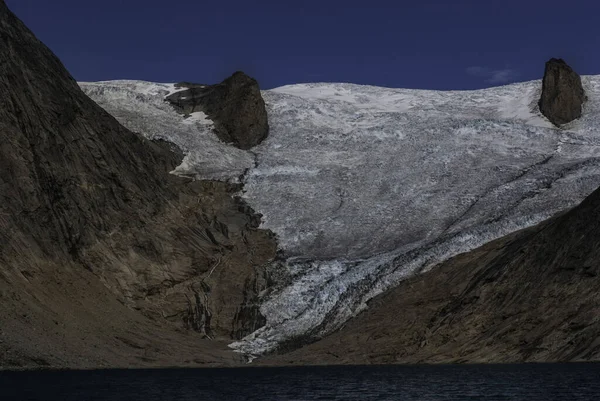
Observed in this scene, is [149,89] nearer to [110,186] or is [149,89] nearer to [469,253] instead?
[110,186]

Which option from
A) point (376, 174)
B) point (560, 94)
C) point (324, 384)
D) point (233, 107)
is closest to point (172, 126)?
point (233, 107)

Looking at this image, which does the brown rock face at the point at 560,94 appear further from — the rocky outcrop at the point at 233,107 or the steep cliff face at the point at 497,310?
the steep cliff face at the point at 497,310

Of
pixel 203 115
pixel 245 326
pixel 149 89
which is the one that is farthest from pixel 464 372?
pixel 149 89

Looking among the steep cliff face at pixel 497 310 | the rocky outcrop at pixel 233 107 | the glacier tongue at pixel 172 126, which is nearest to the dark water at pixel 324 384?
the steep cliff face at pixel 497 310

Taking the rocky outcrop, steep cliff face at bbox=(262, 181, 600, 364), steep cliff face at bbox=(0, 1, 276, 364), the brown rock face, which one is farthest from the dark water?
the brown rock face

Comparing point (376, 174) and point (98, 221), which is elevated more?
point (376, 174)

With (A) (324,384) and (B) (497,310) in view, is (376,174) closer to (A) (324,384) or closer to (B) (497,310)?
(B) (497,310)
